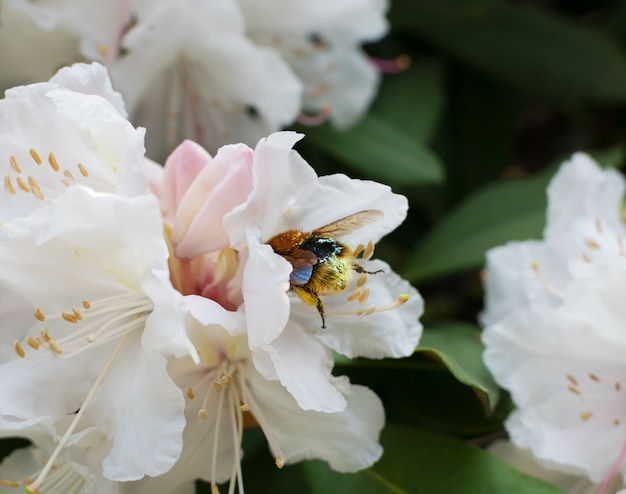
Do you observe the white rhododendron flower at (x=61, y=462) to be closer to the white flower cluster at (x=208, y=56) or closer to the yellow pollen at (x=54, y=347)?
the yellow pollen at (x=54, y=347)

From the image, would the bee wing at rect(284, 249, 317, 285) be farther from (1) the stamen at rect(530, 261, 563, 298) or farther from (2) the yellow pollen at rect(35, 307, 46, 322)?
(1) the stamen at rect(530, 261, 563, 298)

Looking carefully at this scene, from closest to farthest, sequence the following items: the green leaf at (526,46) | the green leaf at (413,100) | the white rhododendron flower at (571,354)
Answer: the white rhododendron flower at (571,354) < the green leaf at (413,100) < the green leaf at (526,46)

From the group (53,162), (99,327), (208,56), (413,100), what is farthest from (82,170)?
(413,100)

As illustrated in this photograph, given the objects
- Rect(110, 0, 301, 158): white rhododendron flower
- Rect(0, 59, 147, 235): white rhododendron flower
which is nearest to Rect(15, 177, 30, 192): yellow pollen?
Rect(0, 59, 147, 235): white rhododendron flower

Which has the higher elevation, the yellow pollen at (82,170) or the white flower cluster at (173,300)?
the yellow pollen at (82,170)

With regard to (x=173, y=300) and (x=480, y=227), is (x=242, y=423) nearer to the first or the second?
(x=173, y=300)

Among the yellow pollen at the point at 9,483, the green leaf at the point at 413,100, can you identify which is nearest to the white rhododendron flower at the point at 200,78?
the green leaf at the point at 413,100

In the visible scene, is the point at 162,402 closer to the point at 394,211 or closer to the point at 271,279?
the point at 271,279
